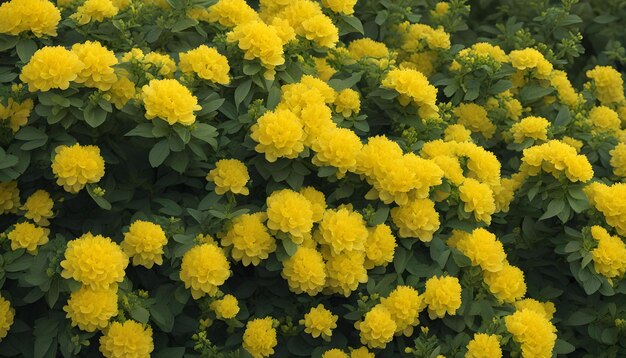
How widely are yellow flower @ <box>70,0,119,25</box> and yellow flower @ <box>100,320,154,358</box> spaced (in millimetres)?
1224

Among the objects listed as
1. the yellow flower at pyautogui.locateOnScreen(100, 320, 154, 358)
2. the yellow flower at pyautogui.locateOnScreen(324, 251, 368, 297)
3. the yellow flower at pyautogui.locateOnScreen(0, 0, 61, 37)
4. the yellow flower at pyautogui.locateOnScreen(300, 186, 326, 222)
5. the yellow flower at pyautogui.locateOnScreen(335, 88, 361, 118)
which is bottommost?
the yellow flower at pyautogui.locateOnScreen(100, 320, 154, 358)

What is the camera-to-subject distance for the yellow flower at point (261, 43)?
3.13m

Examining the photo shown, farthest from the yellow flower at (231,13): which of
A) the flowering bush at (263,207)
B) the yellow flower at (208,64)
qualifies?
the yellow flower at (208,64)

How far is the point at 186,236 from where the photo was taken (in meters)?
2.93

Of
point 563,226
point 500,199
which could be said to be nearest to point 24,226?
point 500,199

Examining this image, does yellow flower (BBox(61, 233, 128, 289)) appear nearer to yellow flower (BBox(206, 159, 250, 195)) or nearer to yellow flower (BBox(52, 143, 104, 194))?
yellow flower (BBox(52, 143, 104, 194))

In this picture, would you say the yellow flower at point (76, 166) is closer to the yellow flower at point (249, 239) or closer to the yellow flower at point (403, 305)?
the yellow flower at point (249, 239)

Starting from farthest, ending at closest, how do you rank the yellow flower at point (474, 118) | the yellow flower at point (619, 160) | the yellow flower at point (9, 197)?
1. the yellow flower at point (474, 118)
2. the yellow flower at point (619, 160)
3. the yellow flower at point (9, 197)

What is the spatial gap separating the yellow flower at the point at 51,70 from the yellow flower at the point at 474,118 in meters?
1.72

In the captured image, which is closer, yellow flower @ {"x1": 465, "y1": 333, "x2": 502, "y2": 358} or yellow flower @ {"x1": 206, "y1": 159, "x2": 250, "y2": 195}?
yellow flower @ {"x1": 465, "y1": 333, "x2": 502, "y2": 358}

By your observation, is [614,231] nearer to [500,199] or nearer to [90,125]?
[500,199]

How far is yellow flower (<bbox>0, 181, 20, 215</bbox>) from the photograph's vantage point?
122 inches

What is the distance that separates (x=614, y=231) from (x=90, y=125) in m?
1.99

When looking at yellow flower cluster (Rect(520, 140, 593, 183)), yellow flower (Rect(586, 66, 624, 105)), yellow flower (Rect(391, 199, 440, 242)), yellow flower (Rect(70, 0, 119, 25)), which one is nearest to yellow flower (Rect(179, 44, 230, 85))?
yellow flower (Rect(70, 0, 119, 25))
